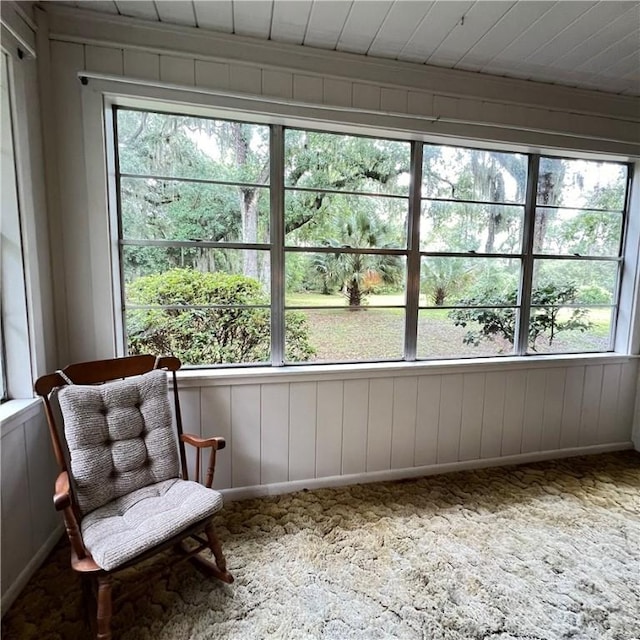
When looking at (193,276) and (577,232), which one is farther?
(577,232)

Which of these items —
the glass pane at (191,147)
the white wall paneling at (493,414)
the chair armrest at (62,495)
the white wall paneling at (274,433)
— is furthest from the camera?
the white wall paneling at (493,414)

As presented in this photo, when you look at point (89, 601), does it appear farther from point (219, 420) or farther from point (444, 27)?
point (444, 27)

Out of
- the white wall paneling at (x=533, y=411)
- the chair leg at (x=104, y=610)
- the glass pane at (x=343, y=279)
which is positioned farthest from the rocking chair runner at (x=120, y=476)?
the white wall paneling at (x=533, y=411)

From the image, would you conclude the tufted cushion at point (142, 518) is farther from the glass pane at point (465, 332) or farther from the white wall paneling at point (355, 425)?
the glass pane at point (465, 332)

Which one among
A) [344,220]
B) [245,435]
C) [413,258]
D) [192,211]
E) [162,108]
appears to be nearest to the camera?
[162,108]

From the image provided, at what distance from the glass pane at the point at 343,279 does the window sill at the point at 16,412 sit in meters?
1.31

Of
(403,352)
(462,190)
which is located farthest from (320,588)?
(462,190)

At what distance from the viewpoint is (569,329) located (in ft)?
8.83

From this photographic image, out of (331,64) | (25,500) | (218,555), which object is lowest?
(218,555)

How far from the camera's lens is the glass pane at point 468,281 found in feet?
7.85

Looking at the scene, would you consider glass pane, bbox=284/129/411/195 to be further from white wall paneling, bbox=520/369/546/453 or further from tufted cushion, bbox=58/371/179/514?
white wall paneling, bbox=520/369/546/453

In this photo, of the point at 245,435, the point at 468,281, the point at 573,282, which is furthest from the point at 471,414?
the point at 245,435

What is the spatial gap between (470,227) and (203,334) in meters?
1.86

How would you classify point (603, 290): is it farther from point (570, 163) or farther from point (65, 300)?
point (65, 300)
